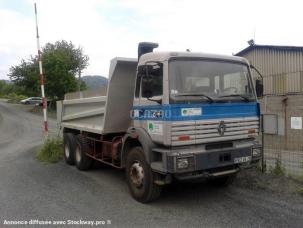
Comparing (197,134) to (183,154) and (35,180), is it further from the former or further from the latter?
(35,180)

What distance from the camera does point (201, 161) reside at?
5.49 m

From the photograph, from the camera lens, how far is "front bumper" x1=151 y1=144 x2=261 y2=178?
17.5 ft

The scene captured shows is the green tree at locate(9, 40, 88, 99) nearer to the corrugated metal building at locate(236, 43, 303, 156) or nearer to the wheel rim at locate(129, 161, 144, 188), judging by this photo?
the corrugated metal building at locate(236, 43, 303, 156)

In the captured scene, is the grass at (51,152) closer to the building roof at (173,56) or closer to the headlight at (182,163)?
the building roof at (173,56)

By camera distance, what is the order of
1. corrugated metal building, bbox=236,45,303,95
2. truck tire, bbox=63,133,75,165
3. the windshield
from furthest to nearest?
corrugated metal building, bbox=236,45,303,95 → truck tire, bbox=63,133,75,165 → the windshield

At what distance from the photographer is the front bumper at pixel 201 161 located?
17.5ft

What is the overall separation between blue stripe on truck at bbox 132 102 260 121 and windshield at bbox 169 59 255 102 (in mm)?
107

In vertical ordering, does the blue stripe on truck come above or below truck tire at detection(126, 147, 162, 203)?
above

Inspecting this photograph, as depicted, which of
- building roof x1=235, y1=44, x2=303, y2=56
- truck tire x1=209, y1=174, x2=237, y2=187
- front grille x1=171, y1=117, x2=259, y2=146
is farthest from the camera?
building roof x1=235, y1=44, x2=303, y2=56

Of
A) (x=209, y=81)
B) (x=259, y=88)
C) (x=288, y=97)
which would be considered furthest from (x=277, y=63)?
(x=209, y=81)

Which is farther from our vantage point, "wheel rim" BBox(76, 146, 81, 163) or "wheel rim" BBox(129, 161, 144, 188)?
"wheel rim" BBox(76, 146, 81, 163)

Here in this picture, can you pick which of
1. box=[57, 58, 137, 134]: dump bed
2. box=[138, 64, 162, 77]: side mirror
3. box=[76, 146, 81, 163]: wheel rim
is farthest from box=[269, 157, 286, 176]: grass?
box=[76, 146, 81, 163]: wheel rim

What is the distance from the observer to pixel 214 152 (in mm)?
5645

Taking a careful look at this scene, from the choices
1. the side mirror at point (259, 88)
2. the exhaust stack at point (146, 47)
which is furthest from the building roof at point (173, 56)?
the side mirror at point (259, 88)
